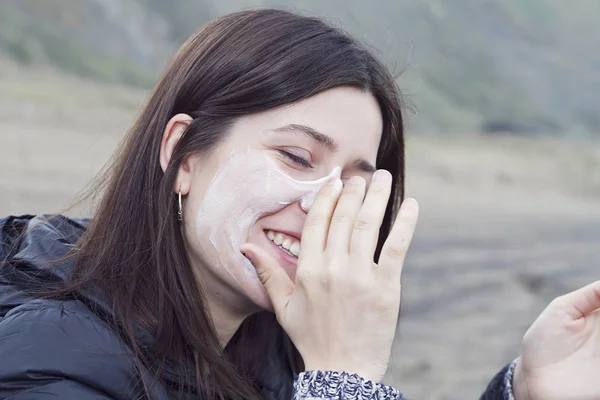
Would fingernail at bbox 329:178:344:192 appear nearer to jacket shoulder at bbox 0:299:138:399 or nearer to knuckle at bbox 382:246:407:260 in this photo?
knuckle at bbox 382:246:407:260

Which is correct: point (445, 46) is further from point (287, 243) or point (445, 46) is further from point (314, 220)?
point (314, 220)

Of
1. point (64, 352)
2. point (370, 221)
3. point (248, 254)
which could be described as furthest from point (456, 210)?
point (64, 352)

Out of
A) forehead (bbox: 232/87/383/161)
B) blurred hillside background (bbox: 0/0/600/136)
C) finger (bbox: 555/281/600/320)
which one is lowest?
finger (bbox: 555/281/600/320)

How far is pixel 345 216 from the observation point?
154 centimetres

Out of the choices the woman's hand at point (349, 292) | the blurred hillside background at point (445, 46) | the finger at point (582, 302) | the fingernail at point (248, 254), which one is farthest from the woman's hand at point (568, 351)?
the blurred hillside background at point (445, 46)

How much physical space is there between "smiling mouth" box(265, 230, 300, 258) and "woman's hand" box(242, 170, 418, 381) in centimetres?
18

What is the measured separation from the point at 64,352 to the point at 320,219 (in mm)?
582

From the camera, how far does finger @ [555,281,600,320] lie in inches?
69.5

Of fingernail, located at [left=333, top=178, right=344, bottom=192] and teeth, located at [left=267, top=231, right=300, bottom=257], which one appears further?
teeth, located at [left=267, top=231, right=300, bottom=257]

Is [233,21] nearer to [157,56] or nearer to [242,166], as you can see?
[242,166]

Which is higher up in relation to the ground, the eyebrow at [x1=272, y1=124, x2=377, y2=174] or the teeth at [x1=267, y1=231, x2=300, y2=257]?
the eyebrow at [x1=272, y1=124, x2=377, y2=174]

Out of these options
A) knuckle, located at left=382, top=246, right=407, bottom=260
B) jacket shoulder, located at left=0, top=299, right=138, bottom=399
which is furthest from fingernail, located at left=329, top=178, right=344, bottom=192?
jacket shoulder, located at left=0, top=299, right=138, bottom=399

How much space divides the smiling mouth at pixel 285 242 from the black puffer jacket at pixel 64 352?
0.36 m

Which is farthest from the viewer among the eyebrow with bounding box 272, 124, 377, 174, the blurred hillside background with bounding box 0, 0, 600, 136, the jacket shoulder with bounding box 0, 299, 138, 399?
the blurred hillside background with bounding box 0, 0, 600, 136
